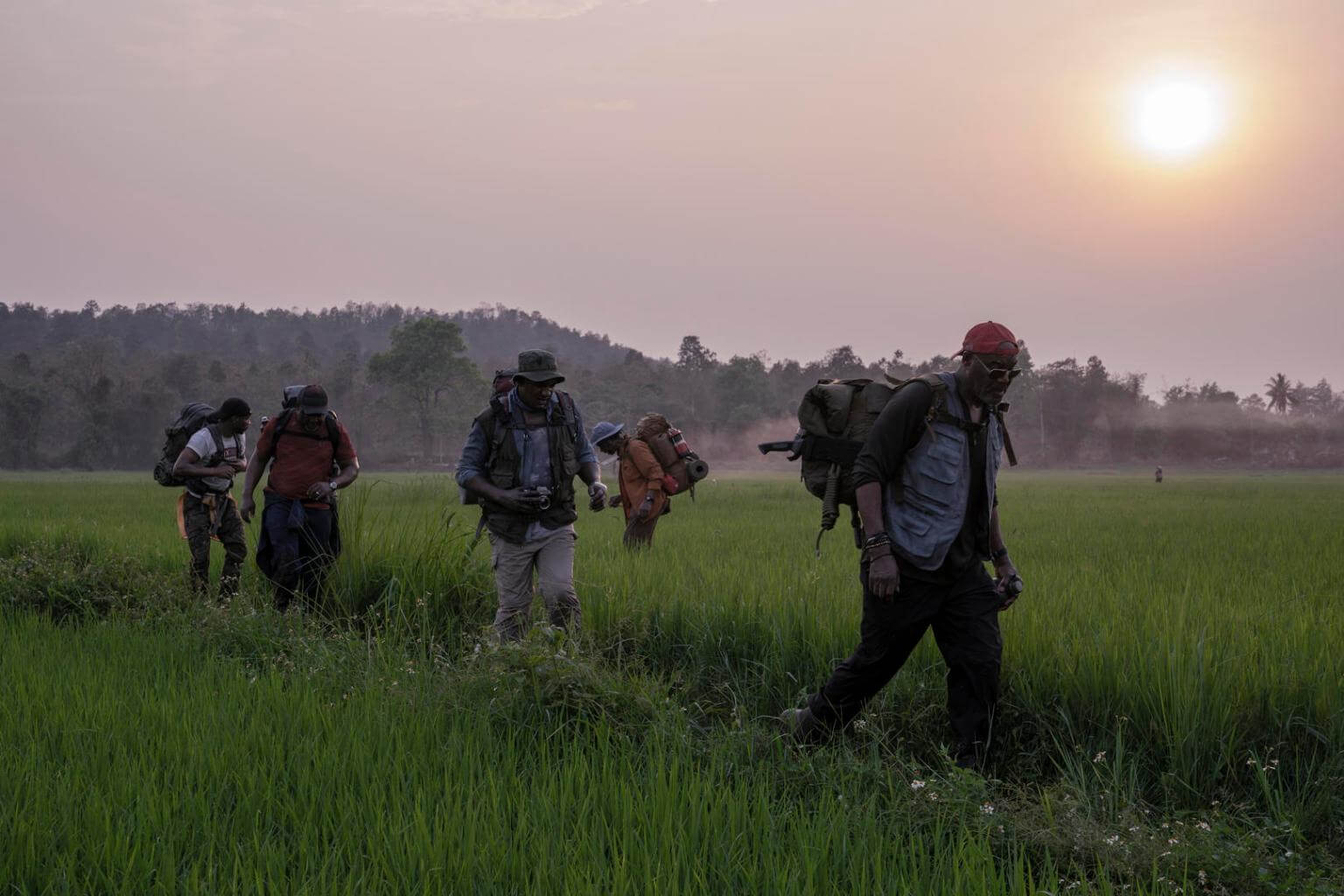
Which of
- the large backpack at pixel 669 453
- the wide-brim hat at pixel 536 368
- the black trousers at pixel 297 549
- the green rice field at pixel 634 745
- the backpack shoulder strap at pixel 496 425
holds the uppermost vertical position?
the wide-brim hat at pixel 536 368

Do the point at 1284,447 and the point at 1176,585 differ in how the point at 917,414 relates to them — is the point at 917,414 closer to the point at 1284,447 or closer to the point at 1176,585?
the point at 1176,585

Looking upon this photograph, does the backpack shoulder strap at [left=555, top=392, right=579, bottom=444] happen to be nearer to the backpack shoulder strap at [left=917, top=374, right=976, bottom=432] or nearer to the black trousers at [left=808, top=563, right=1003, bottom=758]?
the black trousers at [left=808, top=563, right=1003, bottom=758]

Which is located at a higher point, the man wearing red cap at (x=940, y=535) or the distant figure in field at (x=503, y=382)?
the distant figure in field at (x=503, y=382)

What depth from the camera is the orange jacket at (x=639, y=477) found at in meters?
9.71

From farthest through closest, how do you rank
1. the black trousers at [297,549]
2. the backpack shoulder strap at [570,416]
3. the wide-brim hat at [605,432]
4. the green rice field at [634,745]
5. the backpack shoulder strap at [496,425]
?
the wide-brim hat at [605,432], the black trousers at [297,549], the backpack shoulder strap at [570,416], the backpack shoulder strap at [496,425], the green rice field at [634,745]

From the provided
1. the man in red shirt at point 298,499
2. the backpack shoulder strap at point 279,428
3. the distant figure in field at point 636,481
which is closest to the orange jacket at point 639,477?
the distant figure in field at point 636,481

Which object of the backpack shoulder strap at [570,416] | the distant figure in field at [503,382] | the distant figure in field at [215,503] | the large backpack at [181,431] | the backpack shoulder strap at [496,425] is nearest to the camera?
the backpack shoulder strap at [496,425]

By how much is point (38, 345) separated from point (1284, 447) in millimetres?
146365

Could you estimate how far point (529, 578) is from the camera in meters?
6.14

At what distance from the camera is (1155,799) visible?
13.9 feet

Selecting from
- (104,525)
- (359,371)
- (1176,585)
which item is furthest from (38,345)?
(1176,585)

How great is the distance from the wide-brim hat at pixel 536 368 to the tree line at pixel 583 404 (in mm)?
70021

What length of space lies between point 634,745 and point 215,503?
5.16m

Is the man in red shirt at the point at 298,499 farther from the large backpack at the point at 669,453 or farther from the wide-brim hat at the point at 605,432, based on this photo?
the large backpack at the point at 669,453
